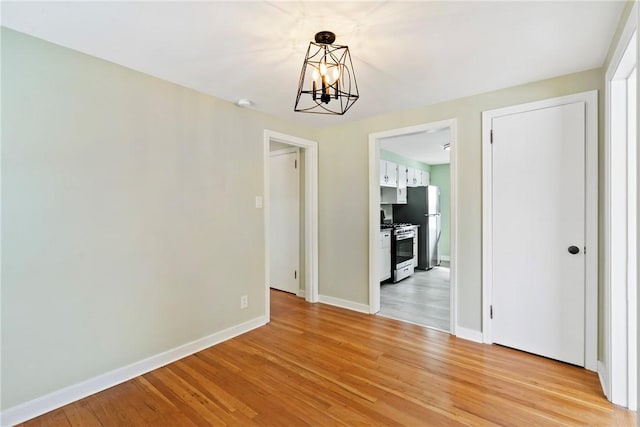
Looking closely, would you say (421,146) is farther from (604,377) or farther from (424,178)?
(604,377)

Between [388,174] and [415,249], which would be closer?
[388,174]

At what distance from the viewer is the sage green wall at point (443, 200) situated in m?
6.79

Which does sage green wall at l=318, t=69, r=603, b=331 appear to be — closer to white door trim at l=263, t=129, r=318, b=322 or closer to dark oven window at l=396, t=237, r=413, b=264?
white door trim at l=263, t=129, r=318, b=322

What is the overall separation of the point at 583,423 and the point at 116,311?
303cm

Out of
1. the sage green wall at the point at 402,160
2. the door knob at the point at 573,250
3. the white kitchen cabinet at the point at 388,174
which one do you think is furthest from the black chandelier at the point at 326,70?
the sage green wall at the point at 402,160

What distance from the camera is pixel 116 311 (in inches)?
83.9

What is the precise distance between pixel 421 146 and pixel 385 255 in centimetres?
196

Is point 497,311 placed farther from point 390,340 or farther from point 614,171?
point 614,171

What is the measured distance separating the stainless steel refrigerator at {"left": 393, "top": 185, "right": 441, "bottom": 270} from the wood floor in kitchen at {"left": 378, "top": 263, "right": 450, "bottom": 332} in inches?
19.6

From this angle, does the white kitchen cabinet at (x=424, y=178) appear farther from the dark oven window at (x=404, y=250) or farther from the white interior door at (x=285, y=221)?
the white interior door at (x=285, y=221)

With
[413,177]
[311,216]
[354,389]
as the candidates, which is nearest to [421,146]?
[413,177]

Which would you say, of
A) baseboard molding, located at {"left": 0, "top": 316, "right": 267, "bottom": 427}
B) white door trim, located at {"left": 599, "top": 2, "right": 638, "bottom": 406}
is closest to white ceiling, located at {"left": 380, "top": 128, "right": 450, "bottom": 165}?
white door trim, located at {"left": 599, "top": 2, "right": 638, "bottom": 406}

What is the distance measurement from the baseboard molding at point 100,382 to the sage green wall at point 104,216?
0.04 m

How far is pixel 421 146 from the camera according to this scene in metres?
5.07
